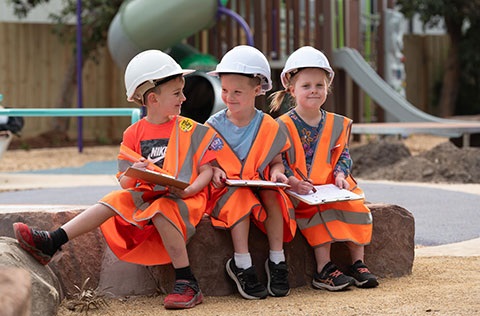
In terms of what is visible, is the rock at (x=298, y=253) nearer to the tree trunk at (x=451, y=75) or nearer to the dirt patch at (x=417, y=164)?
the dirt patch at (x=417, y=164)

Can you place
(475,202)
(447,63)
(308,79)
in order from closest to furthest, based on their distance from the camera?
(308,79), (475,202), (447,63)

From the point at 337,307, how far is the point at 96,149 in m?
9.96

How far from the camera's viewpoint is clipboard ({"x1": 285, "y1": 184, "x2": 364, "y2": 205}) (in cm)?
377

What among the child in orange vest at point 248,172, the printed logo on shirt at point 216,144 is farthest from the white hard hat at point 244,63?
the printed logo on shirt at point 216,144

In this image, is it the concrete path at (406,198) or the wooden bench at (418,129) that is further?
the wooden bench at (418,129)

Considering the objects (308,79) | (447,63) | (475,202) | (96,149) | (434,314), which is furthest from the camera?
(447,63)

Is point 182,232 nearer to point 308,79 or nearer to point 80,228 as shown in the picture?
point 80,228

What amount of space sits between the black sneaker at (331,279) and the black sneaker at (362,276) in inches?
1.6

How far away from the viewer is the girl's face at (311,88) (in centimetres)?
408

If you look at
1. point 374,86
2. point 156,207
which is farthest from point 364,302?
point 374,86

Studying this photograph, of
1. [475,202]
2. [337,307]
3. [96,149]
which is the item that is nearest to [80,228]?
[337,307]

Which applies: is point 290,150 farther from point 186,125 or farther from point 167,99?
point 167,99

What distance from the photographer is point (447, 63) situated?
1711cm

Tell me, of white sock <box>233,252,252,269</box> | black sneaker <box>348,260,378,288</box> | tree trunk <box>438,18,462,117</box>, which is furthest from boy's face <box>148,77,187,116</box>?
tree trunk <box>438,18,462,117</box>
